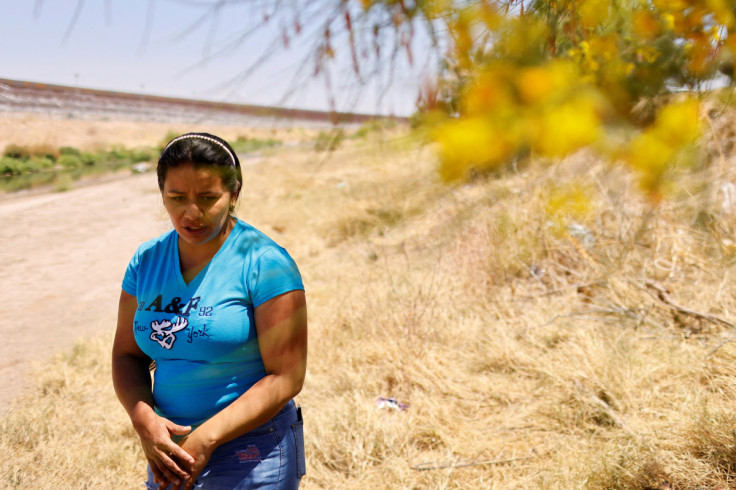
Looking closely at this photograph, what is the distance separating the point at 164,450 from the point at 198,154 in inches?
31.0

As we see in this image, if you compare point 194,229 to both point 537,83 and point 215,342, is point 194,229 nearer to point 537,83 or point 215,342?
point 215,342

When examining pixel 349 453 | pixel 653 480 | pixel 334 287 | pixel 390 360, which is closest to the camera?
pixel 653 480

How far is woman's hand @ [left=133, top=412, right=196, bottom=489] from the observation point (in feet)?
4.41

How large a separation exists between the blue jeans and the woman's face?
1.84ft

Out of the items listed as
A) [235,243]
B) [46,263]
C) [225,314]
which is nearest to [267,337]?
[225,314]

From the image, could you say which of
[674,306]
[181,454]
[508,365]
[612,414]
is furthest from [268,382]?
[674,306]

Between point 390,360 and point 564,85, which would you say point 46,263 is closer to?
point 390,360

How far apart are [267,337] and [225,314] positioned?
0.13m

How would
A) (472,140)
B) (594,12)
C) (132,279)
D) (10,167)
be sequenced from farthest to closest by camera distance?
(10,167)
(132,279)
(594,12)
(472,140)

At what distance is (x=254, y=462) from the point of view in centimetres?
142

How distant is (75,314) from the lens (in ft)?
13.8

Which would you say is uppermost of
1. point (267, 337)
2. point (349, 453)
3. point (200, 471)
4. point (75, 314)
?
point (267, 337)

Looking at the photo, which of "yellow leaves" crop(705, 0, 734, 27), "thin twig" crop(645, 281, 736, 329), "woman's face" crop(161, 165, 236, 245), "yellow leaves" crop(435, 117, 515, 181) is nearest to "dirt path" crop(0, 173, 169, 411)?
"woman's face" crop(161, 165, 236, 245)

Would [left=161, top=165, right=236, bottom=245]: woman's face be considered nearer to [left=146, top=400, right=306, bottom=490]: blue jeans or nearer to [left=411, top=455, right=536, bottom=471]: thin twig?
[left=146, top=400, right=306, bottom=490]: blue jeans
